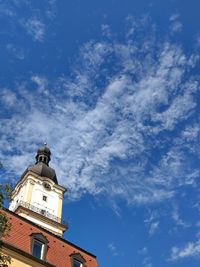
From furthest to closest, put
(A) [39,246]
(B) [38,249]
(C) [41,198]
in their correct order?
(C) [41,198]
(A) [39,246]
(B) [38,249]

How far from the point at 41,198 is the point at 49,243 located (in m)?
44.6

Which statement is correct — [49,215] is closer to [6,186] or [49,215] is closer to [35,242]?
[35,242]

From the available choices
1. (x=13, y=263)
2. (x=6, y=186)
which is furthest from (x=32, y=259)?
(x=6, y=186)

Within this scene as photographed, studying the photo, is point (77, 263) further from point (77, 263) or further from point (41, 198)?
point (41, 198)

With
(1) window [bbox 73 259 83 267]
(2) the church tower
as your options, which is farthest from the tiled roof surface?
(2) the church tower

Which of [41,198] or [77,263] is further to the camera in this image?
[41,198]

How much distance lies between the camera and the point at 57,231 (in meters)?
71.4

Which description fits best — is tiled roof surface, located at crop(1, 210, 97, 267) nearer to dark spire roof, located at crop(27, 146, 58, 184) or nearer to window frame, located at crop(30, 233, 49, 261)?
window frame, located at crop(30, 233, 49, 261)

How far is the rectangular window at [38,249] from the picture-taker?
3036 centimetres

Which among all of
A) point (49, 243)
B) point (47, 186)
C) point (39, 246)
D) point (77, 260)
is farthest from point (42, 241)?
point (47, 186)

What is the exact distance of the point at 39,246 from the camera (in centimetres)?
3133

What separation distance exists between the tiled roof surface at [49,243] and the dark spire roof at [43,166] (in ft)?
155

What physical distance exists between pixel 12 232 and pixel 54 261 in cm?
358

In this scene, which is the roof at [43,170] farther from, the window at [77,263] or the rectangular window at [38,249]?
the rectangular window at [38,249]
